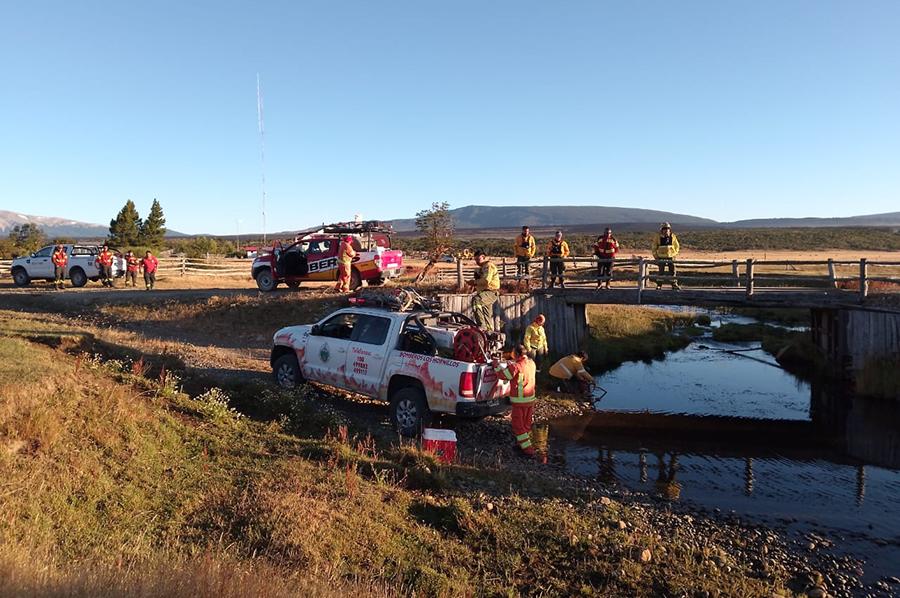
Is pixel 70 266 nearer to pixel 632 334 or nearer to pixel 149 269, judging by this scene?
pixel 149 269

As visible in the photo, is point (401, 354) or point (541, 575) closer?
point (541, 575)

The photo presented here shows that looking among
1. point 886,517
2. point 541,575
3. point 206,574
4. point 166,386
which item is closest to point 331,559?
point 206,574

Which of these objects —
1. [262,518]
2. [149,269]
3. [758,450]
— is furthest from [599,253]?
[149,269]

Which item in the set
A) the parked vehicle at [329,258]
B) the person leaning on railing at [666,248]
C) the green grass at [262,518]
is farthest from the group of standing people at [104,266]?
the person leaning on railing at [666,248]

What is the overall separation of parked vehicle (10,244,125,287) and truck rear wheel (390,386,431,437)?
69.7ft

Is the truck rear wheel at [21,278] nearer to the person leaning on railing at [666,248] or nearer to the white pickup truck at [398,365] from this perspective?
the white pickup truck at [398,365]

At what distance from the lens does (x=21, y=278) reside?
86.9 ft

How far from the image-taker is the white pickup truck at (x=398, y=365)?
357 inches

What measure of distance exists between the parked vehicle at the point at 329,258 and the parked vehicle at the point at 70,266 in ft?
31.5

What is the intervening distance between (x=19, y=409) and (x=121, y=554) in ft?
9.32

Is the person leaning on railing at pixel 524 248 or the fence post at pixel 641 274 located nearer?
the fence post at pixel 641 274

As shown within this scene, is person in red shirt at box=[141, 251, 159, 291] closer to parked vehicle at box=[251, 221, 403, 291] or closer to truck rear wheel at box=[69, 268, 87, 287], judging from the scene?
truck rear wheel at box=[69, 268, 87, 287]

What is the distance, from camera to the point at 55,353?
10273 millimetres

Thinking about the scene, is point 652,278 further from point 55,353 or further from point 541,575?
point 55,353
